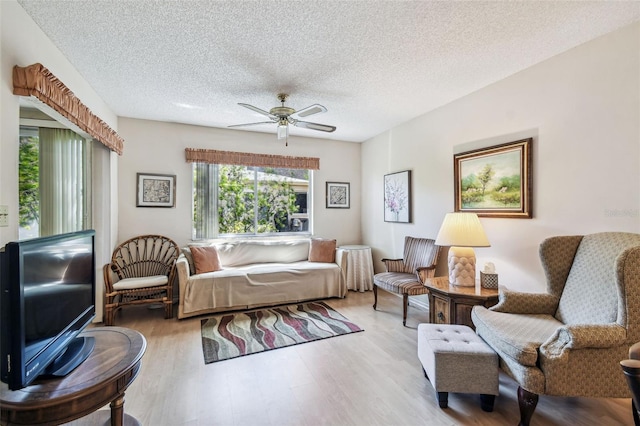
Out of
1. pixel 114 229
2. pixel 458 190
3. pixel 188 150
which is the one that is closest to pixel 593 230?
pixel 458 190

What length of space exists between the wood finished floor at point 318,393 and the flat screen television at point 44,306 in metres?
0.50

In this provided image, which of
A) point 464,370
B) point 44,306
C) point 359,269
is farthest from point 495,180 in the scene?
point 44,306

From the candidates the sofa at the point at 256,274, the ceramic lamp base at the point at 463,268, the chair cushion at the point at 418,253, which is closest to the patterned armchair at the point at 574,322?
the ceramic lamp base at the point at 463,268

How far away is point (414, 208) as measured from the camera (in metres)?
4.05

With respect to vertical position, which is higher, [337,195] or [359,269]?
[337,195]

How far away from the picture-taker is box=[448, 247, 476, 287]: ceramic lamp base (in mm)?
2635

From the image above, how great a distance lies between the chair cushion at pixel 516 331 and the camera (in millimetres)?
1686

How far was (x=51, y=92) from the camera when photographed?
1.89m

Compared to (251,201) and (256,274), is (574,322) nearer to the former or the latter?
(256,274)

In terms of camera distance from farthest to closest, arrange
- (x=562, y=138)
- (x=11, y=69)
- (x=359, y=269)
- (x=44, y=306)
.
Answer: (x=359, y=269) < (x=562, y=138) < (x=11, y=69) < (x=44, y=306)

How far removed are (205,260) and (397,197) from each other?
2.88 metres

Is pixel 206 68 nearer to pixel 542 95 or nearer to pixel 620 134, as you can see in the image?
pixel 542 95

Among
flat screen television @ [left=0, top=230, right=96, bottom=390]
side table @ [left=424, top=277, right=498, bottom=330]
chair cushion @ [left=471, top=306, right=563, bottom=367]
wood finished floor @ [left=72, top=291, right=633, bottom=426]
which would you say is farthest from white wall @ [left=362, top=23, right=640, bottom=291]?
flat screen television @ [left=0, top=230, right=96, bottom=390]

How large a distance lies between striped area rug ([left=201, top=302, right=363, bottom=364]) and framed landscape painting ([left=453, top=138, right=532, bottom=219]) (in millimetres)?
1892
